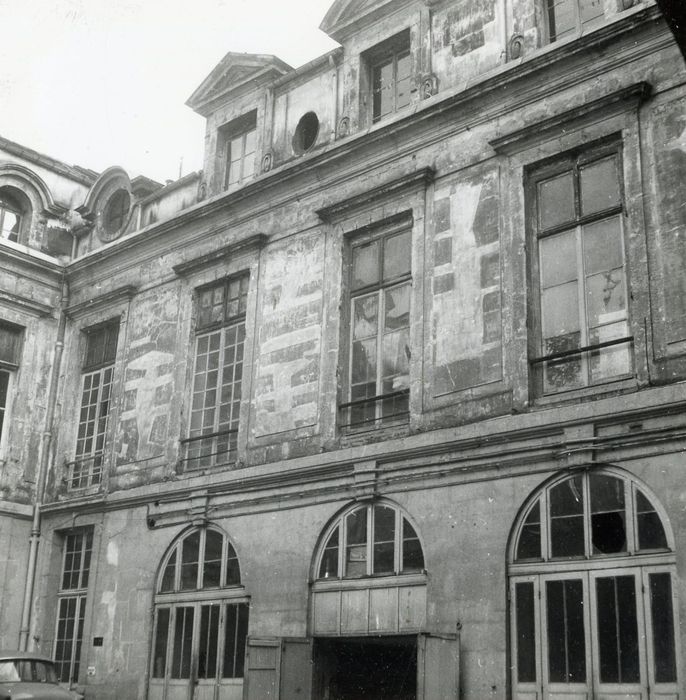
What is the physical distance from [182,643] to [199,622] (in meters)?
0.45

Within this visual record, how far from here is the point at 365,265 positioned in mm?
13859

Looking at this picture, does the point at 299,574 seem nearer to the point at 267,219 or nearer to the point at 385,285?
the point at 385,285

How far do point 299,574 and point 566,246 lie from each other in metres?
5.37

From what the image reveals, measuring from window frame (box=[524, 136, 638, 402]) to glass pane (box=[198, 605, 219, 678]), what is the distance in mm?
5735

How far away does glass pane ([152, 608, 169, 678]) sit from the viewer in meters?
14.2

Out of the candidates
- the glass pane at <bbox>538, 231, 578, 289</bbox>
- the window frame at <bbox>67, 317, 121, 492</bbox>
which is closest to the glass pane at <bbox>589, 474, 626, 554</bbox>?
the glass pane at <bbox>538, 231, 578, 289</bbox>

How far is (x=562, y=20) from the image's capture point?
41.5 feet

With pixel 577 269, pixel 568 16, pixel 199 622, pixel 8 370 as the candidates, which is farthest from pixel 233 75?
pixel 199 622

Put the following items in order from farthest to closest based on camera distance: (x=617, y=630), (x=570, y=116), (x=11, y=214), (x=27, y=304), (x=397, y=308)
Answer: (x=11, y=214)
(x=27, y=304)
(x=397, y=308)
(x=570, y=116)
(x=617, y=630)

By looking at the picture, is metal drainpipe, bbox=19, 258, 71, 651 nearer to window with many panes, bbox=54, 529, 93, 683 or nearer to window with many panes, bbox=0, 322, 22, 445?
window with many panes, bbox=54, 529, 93, 683

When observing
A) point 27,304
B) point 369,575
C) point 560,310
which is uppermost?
point 27,304

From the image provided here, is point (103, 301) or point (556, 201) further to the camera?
point (103, 301)

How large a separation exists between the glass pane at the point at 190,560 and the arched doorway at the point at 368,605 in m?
2.43

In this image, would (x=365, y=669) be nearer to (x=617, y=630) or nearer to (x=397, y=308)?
(x=617, y=630)
